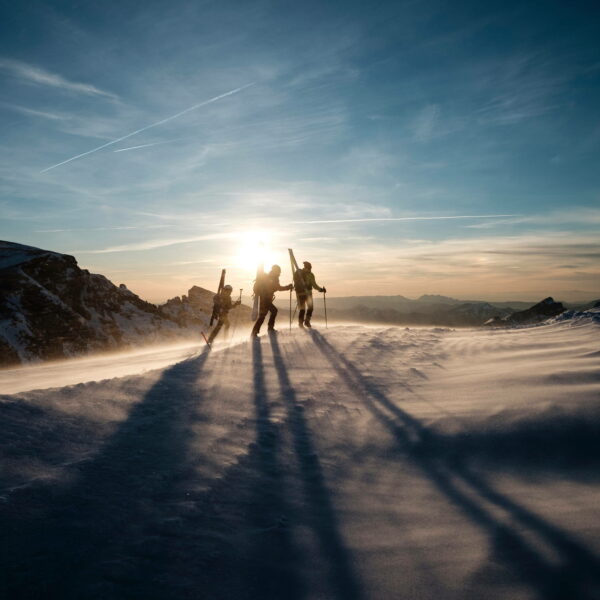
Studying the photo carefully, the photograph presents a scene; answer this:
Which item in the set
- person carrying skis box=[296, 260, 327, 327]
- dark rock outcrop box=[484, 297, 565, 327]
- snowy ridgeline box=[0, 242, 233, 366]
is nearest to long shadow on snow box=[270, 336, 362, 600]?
person carrying skis box=[296, 260, 327, 327]

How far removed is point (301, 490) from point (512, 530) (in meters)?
1.32

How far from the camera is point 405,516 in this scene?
2.49 metres

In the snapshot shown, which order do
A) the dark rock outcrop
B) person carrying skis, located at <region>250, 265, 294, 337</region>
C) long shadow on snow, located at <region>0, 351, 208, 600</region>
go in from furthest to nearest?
the dark rock outcrop
person carrying skis, located at <region>250, 265, 294, 337</region>
long shadow on snow, located at <region>0, 351, 208, 600</region>

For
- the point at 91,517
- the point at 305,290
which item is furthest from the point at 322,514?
the point at 305,290

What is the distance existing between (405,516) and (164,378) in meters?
3.72

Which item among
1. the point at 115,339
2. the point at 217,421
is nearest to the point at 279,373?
the point at 217,421

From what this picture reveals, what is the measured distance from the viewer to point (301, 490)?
280 cm

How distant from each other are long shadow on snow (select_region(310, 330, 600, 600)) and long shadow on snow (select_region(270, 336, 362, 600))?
2.62 ft

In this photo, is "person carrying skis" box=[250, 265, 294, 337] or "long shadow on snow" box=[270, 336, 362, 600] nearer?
"long shadow on snow" box=[270, 336, 362, 600]

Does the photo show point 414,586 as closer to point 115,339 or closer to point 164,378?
point 164,378

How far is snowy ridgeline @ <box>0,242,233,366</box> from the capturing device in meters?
22.4

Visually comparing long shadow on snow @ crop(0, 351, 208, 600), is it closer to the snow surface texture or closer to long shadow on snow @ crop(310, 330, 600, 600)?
the snow surface texture

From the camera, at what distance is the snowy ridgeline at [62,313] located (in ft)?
73.4

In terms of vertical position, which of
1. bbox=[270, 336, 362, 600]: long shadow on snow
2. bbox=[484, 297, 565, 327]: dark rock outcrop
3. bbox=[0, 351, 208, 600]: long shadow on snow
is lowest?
bbox=[270, 336, 362, 600]: long shadow on snow
